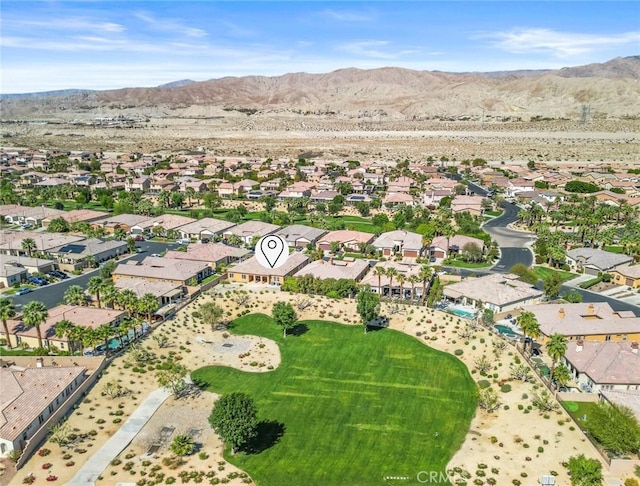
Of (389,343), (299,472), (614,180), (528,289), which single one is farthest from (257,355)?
(614,180)

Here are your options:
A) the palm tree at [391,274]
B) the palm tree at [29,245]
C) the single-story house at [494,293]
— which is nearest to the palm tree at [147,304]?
the palm tree at [391,274]

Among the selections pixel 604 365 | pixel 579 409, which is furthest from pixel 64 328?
pixel 604 365

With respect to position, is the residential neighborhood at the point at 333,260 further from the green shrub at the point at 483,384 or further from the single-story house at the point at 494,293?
the green shrub at the point at 483,384

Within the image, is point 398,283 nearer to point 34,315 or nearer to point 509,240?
point 509,240

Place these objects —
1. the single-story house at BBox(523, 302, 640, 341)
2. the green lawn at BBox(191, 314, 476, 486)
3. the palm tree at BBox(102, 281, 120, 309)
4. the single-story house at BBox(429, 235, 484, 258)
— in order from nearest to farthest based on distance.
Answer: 1. the green lawn at BBox(191, 314, 476, 486)
2. the single-story house at BBox(523, 302, 640, 341)
3. the palm tree at BBox(102, 281, 120, 309)
4. the single-story house at BBox(429, 235, 484, 258)

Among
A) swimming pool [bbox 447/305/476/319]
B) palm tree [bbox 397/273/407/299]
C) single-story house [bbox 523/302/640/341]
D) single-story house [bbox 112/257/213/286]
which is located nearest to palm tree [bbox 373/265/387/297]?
palm tree [bbox 397/273/407/299]

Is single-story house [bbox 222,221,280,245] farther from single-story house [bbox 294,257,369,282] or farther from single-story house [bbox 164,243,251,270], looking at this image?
single-story house [bbox 294,257,369,282]
